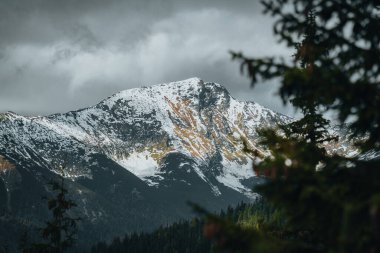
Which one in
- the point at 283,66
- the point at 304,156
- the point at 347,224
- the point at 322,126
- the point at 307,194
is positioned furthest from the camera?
the point at 322,126

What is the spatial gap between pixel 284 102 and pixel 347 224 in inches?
145

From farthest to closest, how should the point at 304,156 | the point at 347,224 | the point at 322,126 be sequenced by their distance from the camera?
1. the point at 322,126
2. the point at 304,156
3. the point at 347,224

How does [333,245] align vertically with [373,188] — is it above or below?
below

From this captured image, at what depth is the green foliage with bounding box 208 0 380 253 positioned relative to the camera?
8492 mm

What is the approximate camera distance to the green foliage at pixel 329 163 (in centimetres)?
849

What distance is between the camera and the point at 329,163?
10.1m

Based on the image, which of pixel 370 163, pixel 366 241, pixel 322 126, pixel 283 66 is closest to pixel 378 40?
pixel 283 66

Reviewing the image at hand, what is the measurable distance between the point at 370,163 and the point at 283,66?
2.82m

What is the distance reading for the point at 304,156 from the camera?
9.72 meters

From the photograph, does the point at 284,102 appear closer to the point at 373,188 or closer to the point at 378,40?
the point at 378,40

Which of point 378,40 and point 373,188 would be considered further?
point 378,40

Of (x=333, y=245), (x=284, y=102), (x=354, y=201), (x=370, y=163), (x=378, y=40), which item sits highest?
(x=378, y=40)

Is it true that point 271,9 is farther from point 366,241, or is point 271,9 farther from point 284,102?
point 366,241

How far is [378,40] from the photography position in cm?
1084
